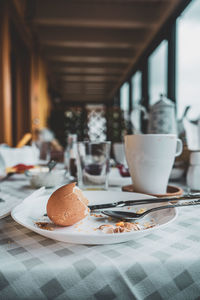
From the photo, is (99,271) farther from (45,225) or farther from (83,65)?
(83,65)

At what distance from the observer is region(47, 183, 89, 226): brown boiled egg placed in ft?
1.29

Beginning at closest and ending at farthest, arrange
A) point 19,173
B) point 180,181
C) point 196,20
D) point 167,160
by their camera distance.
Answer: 1. point 167,160
2. point 180,181
3. point 19,173
4. point 196,20

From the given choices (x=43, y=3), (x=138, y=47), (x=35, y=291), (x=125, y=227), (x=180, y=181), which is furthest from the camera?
(x=138, y=47)

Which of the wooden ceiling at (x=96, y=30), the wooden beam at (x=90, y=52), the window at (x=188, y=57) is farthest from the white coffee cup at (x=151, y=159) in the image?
the wooden beam at (x=90, y=52)

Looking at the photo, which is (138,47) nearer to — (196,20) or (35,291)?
(196,20)

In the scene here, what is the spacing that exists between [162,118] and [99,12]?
10.5 feet

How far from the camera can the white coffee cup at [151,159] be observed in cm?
62

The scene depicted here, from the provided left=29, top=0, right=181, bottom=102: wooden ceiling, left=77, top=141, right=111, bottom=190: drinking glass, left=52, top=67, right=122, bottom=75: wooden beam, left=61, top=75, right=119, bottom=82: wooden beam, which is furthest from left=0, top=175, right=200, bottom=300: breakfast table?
left=61, top=75, right=119, bottom=82: wooden beam

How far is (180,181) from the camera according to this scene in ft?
3.17

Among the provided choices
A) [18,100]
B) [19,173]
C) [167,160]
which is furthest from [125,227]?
[18,100]

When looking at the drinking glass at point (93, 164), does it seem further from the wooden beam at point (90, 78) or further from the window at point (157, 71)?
the wooden beam at point (90, 78)

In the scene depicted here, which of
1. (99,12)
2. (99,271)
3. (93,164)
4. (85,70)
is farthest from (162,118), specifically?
(85,70)

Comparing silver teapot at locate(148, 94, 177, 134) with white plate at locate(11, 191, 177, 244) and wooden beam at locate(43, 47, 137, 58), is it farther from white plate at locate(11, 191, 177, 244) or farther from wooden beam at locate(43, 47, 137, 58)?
wooden beam at locate(43, 47, 137, 58)

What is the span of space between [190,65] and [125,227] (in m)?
2.92
